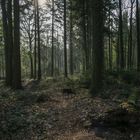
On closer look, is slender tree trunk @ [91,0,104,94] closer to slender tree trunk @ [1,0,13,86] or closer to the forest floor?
the forest floor

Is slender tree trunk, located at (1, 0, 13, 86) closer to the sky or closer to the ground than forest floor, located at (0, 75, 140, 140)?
closer to the sky

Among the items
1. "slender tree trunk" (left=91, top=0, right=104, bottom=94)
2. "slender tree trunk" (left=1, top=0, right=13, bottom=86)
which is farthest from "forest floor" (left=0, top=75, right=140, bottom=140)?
"slender tree trunk" (left=1, top=0, right=13, bottom=86)

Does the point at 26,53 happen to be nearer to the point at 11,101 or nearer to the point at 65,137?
the point at 11,101

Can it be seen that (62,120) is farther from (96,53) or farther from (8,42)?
(8,42)

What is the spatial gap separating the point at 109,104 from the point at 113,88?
4586 mm

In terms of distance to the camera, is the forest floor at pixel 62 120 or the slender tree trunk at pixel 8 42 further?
the slender tree trunk at pixel 8 42

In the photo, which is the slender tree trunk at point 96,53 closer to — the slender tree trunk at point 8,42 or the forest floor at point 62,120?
the forest floor at point 62,120

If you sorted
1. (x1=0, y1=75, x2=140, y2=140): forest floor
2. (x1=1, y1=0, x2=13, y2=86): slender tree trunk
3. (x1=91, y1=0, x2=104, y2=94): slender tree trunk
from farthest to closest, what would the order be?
(x1=1, y1=0, x2=13, y2=86): slender tree trunk
(x1=91, y1=0, x2=104, y2=94): slender tree trunk
(x1=0, y1=75, x2=140, y2=140): forest floor

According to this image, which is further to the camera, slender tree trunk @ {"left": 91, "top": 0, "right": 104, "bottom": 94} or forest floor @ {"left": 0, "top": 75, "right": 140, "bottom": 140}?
slender tree trunk @ {"left": 91, "top": 0, "right": 104, "bottom": 94}

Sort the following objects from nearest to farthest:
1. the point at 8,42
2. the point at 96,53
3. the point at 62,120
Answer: the point at 62,120
the point at 96,53
the point at 8,42

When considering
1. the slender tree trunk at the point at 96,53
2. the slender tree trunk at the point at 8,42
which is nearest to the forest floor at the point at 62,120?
the slender tree trunk at the point at 96,53

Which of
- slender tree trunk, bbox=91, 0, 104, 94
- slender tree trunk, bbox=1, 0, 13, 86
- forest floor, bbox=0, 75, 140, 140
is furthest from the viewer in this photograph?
slender tree trunk, bbox=1, 0, 13, 86

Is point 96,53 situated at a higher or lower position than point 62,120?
higher

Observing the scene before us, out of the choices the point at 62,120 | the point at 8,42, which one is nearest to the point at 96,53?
the point at 62,120
